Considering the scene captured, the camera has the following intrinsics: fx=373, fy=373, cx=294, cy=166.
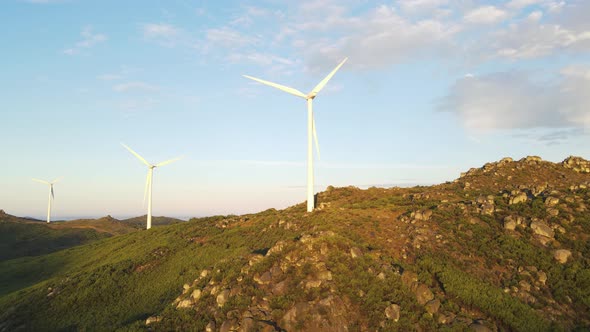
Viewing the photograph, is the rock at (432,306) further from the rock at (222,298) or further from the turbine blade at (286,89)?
the turbine blade at (286,89)

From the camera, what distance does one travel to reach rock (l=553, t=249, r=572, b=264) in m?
33.3

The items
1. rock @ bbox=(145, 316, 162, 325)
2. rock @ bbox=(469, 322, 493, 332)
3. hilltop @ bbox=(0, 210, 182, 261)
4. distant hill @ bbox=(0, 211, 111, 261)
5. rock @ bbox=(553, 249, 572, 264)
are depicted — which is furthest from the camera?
hilltop @ bbox=(0, 210, 182, 261)

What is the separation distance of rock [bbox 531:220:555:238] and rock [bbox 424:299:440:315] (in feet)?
54.7

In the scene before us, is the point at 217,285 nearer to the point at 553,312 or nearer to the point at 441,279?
the point at 441,279

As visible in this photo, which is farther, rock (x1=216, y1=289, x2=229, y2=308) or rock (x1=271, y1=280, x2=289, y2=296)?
rock (x1=216, y1=289, x2=229, y2=308)

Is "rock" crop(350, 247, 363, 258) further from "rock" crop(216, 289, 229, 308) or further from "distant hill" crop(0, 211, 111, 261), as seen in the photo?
"distant hill" crop(0, 211, 111, 261)

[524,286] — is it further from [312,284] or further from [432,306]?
[312,284]

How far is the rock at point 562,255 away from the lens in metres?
33.3

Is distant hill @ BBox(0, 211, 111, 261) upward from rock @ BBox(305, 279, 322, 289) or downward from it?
downward

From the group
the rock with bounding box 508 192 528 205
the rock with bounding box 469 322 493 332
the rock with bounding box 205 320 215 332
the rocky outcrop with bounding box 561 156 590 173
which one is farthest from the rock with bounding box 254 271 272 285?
the rocky outcrop with bounding box 561 156 590 173

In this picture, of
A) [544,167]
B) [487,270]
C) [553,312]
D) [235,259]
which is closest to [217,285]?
[235,259]

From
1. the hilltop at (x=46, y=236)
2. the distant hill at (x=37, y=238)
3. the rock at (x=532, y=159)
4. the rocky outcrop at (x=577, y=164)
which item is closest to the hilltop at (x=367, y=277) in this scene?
the rock at (x=532, y=159)

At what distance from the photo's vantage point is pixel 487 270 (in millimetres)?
33281

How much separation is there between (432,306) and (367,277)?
552cm
